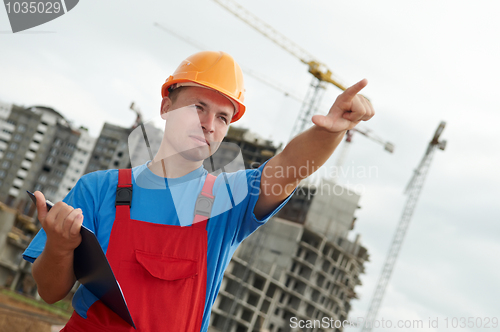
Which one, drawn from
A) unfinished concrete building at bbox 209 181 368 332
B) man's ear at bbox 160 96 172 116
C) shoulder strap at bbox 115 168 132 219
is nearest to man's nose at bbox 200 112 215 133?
man's ear at bbox 160 96 172 116

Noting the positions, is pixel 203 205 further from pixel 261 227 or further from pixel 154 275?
pixel 261 227

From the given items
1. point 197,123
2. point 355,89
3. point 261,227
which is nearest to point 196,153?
point 197,123

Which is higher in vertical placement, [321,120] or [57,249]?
[321,120]

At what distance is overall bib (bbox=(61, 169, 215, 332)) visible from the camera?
1.42 m

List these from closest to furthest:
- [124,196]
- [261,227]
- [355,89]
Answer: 1. [355,89]
2. [124,196]
3. [261,227]

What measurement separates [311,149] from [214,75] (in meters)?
0.57

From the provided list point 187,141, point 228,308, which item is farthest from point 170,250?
point 228,308

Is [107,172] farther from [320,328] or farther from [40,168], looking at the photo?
[40,168]

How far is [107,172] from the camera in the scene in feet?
5.42

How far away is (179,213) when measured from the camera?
1.57 metres

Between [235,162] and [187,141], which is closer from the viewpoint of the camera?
[187,141]

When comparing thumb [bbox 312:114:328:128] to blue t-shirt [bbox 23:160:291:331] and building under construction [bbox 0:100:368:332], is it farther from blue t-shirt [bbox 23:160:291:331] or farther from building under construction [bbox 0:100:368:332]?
building under construction [bbox 0:100:368:332]

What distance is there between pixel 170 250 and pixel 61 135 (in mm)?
72373

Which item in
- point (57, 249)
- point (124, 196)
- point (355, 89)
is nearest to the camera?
point (355, 89)
